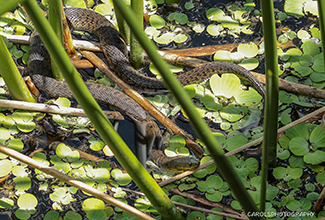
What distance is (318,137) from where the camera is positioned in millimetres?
2393

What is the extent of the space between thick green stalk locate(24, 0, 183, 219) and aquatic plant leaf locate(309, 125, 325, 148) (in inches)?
49.7

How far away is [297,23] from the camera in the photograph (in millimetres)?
3516

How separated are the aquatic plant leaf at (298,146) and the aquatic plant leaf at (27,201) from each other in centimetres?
191

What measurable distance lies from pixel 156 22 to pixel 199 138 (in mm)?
1842

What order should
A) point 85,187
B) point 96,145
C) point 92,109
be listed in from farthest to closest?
point 96,145 < point 85,187 < point 92,109

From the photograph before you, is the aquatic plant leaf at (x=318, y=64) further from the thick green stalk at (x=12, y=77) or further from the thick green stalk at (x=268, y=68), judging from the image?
the thick green stalk at (x=12, y=77)

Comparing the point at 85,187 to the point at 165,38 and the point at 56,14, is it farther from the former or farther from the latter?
the point at 165,38

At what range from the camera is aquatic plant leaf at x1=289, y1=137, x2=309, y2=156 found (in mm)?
2365

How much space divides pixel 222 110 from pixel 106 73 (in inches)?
48.1

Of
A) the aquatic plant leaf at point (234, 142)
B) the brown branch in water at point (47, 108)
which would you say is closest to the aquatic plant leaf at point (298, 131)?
the aquatic plant leaf at point (234, 142)

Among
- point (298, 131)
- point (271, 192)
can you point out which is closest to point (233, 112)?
point (298, 131)

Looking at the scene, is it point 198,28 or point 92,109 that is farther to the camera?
point 198,28

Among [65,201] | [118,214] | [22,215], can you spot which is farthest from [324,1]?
[22,215]

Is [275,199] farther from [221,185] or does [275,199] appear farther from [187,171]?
[187,171]
